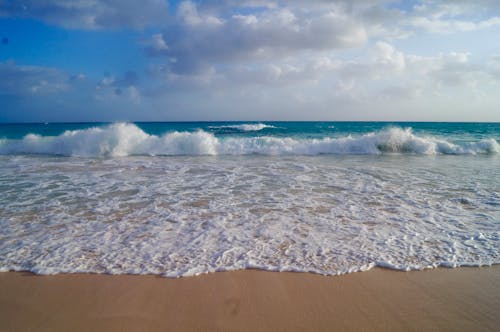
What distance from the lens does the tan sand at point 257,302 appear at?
8.00 feet

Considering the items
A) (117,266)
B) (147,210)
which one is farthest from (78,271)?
(147,210)

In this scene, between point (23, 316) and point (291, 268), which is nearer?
point (23, 316)

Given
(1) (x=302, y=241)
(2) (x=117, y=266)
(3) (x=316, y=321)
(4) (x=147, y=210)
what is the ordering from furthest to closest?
(4) (x=147, y=210), (1) (x=302, y=241), (2) (x=117, y=266), (3) (x=316, y=321)

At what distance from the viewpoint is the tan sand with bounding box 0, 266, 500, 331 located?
8.00ft

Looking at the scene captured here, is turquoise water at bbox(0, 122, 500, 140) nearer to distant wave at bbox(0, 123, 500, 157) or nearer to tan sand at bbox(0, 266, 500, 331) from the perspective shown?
distant wave at bbox(0, 123, 500, 157)

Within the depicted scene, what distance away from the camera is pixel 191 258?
349cm

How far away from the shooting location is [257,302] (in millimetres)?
2721

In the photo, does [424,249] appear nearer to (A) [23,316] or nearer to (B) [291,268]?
(B) [291,268]

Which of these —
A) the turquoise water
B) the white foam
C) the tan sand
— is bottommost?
the tan sand

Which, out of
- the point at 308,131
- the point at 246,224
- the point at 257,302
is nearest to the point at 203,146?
the point at 246,224

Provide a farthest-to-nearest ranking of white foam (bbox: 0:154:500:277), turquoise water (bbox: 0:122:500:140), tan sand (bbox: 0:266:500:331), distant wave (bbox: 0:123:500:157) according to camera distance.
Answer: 1. turquoise water (bbox: 0:122:500:140)
2. distant wave (bbox: 0:123:500:157)
3. white foam (bbox: 0:154:500:277)
4. tan sand (bbox: 0:266:500:331)

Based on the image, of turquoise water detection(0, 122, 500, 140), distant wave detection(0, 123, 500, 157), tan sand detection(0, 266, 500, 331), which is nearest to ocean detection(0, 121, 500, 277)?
tan sand detection(0, 266, 500, 331)

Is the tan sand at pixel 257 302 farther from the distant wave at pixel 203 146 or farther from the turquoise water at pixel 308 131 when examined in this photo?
the turquoise water at pixel 308 131

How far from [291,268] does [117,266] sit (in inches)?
78.6
